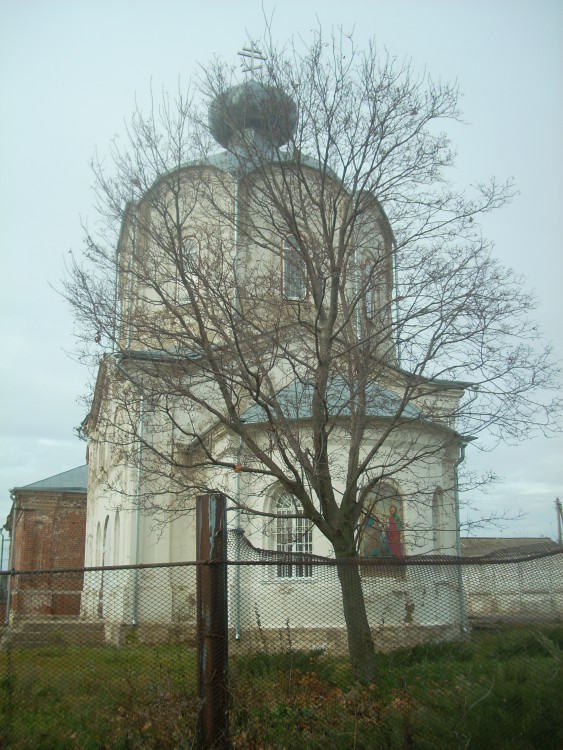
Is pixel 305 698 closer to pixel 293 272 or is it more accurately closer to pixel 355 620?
pixel 355 620

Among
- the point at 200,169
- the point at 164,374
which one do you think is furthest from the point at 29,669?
the point at 200,169

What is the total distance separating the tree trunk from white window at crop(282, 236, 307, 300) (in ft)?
16.5

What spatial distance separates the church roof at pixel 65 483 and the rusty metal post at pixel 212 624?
28.8 metres

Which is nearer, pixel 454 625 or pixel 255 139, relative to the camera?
pixel 454 625

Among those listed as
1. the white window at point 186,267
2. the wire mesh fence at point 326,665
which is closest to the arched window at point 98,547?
the white window at point 186,267

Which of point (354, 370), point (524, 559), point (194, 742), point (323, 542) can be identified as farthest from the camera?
point (323, 542)

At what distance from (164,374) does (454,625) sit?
5427 millimetres

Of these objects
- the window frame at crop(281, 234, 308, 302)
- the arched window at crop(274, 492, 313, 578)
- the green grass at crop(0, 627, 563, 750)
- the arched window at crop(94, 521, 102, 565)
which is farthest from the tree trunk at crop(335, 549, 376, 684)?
the arched window at crop(94, 521, 102, 565)

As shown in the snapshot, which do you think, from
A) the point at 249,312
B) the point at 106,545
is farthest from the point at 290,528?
the point at 106,545

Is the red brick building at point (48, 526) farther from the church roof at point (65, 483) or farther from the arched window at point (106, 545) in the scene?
the arched window at point (106, 545)

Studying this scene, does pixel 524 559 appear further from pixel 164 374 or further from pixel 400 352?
pixel 164 374

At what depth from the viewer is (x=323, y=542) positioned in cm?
1620

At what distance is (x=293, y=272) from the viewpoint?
11.6 meters

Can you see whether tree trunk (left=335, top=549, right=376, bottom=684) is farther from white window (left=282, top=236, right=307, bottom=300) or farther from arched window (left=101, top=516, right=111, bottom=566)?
arched window (left=101, top=516, right=111, bottom=566)
